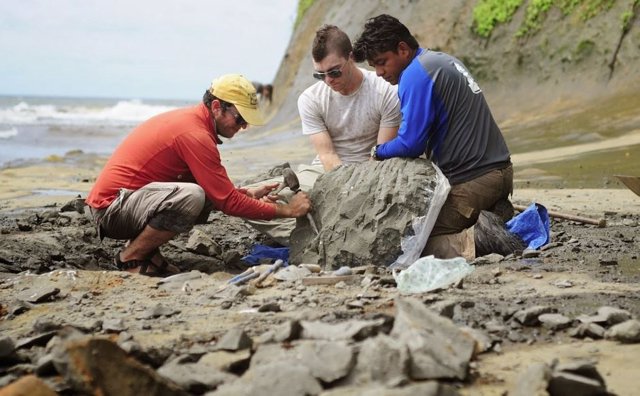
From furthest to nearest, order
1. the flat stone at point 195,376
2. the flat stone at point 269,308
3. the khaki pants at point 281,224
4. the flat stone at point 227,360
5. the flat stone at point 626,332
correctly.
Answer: the khaki pants at point 281,224
the flat stone at point 269,308
the flat stone at point 626,332
the flat stone at point 227,360
the flat stone at point 195,376

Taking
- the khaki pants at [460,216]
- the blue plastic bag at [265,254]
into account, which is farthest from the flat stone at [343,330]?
the blue plastic bag at [265,254]

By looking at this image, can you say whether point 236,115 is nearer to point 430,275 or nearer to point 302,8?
point 430,275

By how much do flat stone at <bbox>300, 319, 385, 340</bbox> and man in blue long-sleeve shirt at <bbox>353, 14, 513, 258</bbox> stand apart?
2.18 metres

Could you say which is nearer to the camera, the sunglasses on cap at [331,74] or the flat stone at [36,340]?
the flat stone at [36,340]

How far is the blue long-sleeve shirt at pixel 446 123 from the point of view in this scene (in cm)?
526

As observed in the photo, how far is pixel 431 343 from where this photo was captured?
3039 mm

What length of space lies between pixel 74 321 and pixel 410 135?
2452 millimetres

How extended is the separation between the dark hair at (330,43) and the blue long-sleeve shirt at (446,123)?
0.58 metres

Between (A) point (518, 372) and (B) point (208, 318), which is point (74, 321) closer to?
(B) point (208, 318)

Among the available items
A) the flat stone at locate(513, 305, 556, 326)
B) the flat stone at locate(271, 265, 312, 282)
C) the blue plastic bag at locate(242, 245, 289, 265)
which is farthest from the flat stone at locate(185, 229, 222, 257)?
the flat stone at locate(513, 305, 556, 326)

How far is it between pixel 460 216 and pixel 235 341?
256 centimetres

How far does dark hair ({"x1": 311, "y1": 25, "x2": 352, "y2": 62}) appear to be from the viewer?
18.9ft

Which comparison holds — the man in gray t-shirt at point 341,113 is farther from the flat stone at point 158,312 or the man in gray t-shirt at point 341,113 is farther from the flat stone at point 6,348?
the flat stone at point 6,348

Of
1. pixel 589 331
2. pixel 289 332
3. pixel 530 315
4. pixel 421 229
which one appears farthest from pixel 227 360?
pixel 421 229
